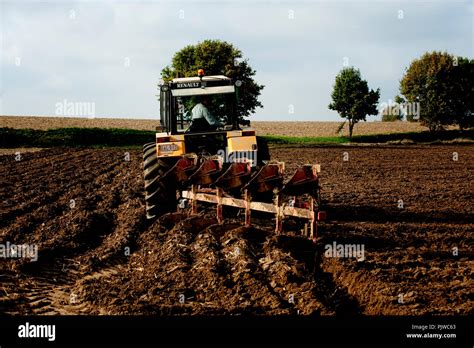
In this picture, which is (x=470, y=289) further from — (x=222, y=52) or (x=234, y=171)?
(x=222, y=52)

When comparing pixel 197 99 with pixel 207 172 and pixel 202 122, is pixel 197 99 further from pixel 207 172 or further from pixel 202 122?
pixel 207 172

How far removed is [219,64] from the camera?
134 feet

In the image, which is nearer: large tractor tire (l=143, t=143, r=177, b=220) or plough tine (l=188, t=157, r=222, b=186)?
plough tine (l=188, t=157, r=222, b=186)

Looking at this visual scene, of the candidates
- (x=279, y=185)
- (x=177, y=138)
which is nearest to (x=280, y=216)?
(x=279, y=185)

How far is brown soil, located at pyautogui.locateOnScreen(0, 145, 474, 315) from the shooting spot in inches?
240

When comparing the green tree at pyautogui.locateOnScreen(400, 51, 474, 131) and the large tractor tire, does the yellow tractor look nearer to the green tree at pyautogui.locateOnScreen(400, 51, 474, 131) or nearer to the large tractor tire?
the large tractor tire

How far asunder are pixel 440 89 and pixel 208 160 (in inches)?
1791

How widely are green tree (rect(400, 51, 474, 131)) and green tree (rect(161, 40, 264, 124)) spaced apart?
47.9ft

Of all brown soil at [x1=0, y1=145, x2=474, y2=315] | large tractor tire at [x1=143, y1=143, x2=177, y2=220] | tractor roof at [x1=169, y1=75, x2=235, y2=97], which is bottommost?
brown soil at [x1=0, y1=145, x2=474, y2=315]

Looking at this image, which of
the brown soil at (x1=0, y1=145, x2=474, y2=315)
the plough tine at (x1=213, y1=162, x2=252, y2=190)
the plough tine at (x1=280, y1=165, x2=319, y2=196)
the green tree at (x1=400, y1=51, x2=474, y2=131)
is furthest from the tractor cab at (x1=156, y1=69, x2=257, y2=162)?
the green tree at (x1=400, y1=51, x2=474, y2=131)

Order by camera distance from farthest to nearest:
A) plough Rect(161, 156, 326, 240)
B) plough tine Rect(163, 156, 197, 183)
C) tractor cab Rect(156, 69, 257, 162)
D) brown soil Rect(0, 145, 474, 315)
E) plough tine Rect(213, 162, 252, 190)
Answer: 1. tractor cab Rect(156, 69, 257, 162)
2. plough tine Rect(163, 156, 197, 183)
3. plough tine Rect(213, 162, 252, 190)
4. plough Rect(161, 156, 326, 240)
5. brown soil Rect(0, 145, 474, 315)

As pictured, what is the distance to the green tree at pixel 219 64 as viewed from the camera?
4003 centimetres

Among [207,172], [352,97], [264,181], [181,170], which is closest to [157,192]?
[181,170]

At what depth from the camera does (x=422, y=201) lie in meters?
12.9
